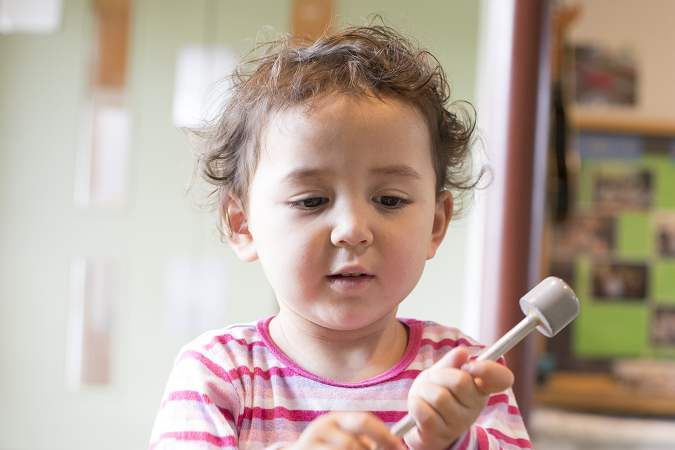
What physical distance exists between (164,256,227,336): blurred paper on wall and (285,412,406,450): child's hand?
1.49 metres

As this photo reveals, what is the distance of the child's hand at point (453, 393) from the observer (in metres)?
0.46

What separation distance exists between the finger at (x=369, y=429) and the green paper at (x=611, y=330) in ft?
6.82

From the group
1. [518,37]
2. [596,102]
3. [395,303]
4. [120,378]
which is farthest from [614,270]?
[395,303]

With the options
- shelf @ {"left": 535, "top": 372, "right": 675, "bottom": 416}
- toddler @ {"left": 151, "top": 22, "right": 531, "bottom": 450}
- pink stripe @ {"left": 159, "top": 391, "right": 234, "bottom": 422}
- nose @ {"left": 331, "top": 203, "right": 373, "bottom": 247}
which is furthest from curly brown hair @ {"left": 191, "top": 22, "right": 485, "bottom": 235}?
shelf @ {"left": 535, "top": 372, "right": 675, "bottom": 416}

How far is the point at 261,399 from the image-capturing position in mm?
583

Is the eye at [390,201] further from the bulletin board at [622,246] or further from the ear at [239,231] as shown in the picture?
the bulletin board at [622,246]

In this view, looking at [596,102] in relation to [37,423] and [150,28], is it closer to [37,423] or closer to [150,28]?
[150,28]

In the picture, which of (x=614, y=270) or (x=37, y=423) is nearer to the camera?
(x=37, y=423)

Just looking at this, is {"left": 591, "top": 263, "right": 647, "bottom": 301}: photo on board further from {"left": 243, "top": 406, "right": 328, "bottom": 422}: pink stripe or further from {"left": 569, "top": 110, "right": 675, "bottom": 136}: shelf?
{"left": 243, "top": 406, "right": 328, "bottom": 422}: pink stripe

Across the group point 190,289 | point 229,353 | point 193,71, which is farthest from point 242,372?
point 193,71

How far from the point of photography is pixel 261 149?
64cm

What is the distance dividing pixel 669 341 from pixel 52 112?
2323 mm

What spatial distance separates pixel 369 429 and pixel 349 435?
0.6 inches

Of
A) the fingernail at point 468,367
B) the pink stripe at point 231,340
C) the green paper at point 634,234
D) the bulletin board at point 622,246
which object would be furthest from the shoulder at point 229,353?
the green paper at point 634,234
